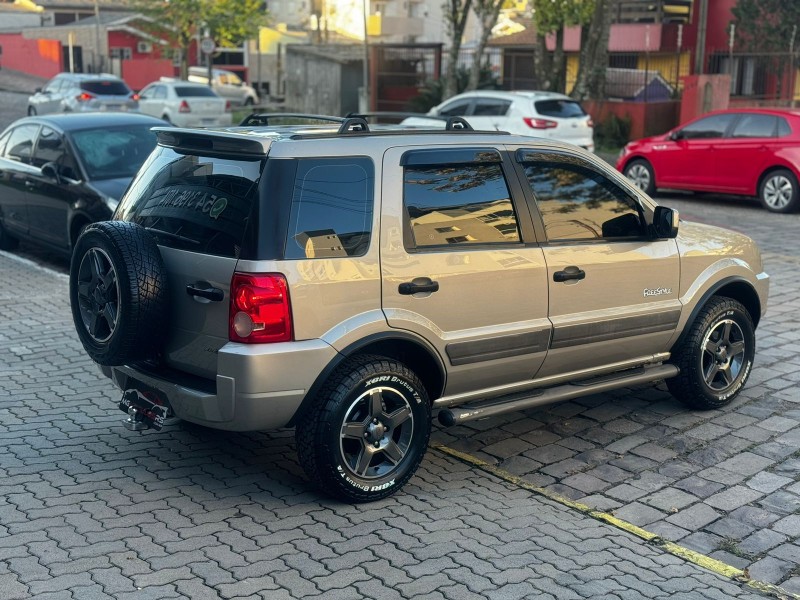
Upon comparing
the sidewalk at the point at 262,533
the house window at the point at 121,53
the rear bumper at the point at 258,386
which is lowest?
the sidewalk at the point at 262,533

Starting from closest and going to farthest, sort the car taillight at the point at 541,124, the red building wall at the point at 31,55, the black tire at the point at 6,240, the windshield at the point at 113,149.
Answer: the windshield at the point at 113,149
the black tire at the point at 6,240
the car taillight at the point at 541,124
the red building wall at the point at 31,55

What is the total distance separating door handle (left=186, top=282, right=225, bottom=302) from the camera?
16.6 ft

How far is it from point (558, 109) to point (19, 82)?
4927 centimetres

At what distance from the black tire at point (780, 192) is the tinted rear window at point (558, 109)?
531cm

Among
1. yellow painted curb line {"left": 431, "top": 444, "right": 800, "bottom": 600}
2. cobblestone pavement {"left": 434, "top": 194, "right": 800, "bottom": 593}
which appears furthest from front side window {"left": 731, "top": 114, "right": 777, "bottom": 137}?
yellow painted curb line {"left": 431, "top": 444, "right": 800, "bottom": 600}

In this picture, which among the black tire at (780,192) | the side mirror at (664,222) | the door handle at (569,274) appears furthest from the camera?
the black tire at (780,192)

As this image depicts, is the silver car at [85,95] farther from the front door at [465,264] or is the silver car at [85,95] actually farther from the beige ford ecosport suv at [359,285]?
the front door at [465,264]

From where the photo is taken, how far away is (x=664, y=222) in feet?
21.1

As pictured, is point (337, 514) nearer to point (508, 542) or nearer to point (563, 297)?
point (508, 542)

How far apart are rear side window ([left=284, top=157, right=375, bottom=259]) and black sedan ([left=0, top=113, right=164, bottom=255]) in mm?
5617

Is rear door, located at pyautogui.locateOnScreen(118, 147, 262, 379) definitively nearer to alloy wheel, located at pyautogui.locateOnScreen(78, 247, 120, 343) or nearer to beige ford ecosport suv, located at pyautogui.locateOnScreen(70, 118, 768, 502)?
beige ford ecosport suv, located at pyautogui.locateOnScreen(70, 118, 768, 502)

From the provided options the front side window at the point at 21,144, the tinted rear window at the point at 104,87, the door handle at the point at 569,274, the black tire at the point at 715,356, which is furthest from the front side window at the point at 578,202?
the tinted rear window at the point at 104,87

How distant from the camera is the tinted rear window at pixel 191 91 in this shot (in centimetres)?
3297

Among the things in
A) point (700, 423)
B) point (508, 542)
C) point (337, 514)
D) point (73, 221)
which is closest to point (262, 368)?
point (337, 514)
